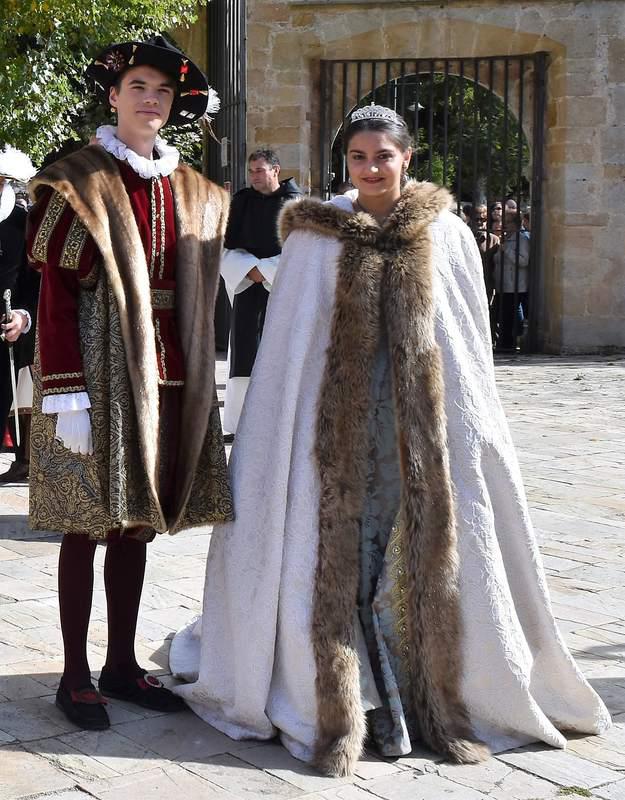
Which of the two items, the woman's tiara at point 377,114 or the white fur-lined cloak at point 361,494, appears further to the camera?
the woman's tiara at point 377,114

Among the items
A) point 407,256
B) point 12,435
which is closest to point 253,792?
point 407,256

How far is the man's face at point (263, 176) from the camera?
25.8ft

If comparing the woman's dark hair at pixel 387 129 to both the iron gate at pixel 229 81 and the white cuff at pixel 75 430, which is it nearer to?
the white cuff at pixel 75 430

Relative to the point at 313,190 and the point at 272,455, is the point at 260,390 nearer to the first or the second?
the point at 272,455

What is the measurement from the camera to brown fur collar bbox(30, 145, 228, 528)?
3.50 metres

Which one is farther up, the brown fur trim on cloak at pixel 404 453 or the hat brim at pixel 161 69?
the hat brim at pixel 161 69

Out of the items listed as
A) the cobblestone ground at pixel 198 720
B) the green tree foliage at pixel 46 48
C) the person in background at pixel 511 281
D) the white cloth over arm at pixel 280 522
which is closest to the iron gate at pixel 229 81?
the person in background at pixel 511 281

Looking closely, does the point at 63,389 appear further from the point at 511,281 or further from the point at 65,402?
the point at 511,281

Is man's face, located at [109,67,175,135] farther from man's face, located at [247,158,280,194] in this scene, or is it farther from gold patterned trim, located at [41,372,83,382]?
man's face, located at [247,158,280,194]

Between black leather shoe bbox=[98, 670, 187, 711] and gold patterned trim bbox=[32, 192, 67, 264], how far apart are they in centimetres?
121

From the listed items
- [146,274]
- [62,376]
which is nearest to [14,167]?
[146,274]

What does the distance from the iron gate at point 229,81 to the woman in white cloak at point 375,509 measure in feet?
32.8

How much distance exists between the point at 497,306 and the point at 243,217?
7.55 meters

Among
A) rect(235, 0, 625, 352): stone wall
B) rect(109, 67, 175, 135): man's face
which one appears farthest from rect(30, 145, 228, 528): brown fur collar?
rect(235, 0, 625, 352): stone wall
